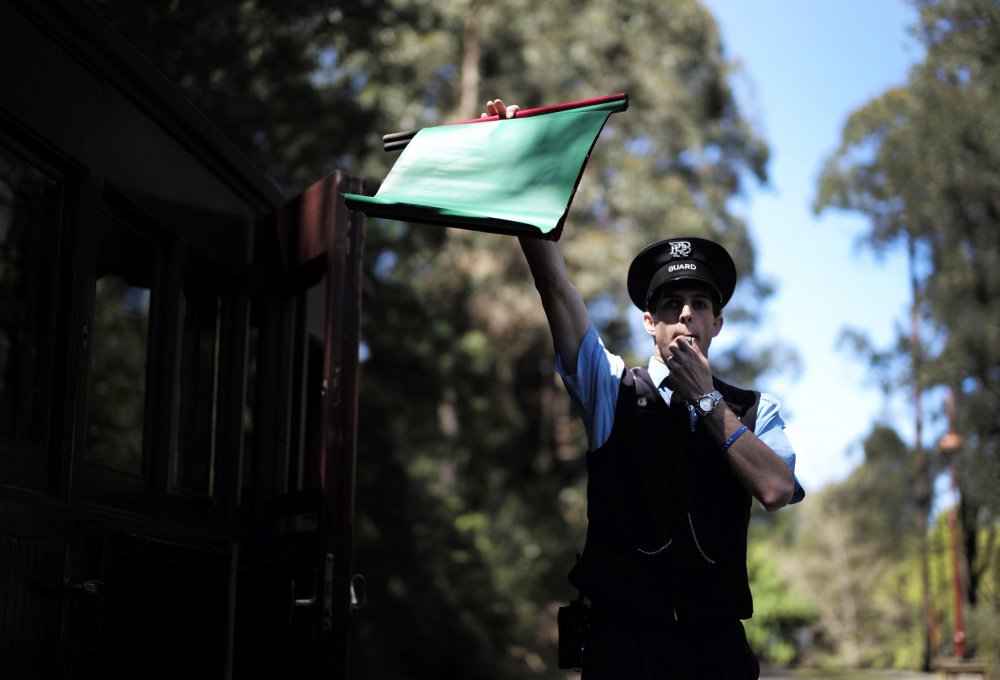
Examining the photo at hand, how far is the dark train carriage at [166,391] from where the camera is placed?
3471mm

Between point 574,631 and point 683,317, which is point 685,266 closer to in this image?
point 683,317

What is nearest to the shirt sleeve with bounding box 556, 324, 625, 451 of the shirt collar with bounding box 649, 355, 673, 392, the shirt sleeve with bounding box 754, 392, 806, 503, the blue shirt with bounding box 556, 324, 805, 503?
the blue shirt with bounding box 556, 324, 805, 503

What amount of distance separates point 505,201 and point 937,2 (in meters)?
15.7

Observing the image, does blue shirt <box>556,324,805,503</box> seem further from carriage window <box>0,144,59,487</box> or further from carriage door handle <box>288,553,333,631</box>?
carriage window <box>0,144,59,487</box>

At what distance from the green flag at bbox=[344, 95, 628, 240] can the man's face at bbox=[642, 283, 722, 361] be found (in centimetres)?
49

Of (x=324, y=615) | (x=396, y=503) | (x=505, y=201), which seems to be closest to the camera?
(x=505, y=201)

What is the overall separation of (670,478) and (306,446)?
2270mm

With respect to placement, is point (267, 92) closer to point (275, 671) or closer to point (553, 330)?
point (275, 671)

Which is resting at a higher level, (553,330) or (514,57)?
(514,57)

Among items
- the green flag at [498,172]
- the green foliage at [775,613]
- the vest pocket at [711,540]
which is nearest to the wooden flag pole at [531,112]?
the green flag at [498,172]

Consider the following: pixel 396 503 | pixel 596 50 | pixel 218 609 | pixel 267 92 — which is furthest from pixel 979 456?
pixel 218 609

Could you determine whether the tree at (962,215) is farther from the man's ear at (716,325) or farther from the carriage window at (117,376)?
the man's ear at (716,325)

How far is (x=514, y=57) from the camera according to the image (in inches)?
975

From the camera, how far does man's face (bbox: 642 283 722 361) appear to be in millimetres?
3428
